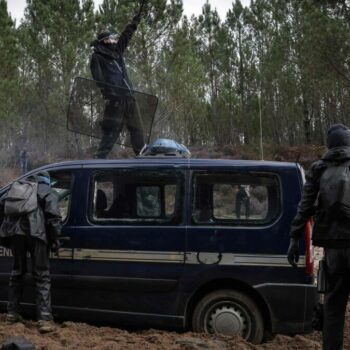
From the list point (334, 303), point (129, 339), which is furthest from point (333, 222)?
point (129, 339)

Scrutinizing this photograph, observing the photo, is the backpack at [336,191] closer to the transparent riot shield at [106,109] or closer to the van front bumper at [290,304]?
the van front bumper at [290,304]

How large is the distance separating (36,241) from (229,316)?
6.45 ft

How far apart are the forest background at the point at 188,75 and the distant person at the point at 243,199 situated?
56.2 ft

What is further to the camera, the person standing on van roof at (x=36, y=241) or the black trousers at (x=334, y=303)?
the person standing on van roof at (x=36, y=241)

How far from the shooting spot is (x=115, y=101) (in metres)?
7.84

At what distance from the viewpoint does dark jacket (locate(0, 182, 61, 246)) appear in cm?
525

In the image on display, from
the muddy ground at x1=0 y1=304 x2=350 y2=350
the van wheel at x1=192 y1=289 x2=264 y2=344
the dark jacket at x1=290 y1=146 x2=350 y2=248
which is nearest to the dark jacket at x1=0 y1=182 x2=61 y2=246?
the muddy ground at x1=0 y1=304 x2=350 y2=350

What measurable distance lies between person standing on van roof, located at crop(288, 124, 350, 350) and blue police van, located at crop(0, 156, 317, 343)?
0.79 m

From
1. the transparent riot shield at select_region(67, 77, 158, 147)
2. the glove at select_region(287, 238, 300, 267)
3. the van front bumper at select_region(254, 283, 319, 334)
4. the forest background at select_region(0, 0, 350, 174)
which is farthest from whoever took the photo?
the forest background at select_region(0, 0, 350, 174)

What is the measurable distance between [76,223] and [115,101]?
2.85 meters

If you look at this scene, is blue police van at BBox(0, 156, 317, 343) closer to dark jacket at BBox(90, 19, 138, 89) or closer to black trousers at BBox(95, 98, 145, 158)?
black trousers at BBox(95, 98, 145, 158)

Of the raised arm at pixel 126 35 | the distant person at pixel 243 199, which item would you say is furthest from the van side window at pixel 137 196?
the raised arm at pixel 126 35

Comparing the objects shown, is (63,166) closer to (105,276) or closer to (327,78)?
(105,276)

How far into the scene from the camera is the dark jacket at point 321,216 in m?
3.96
